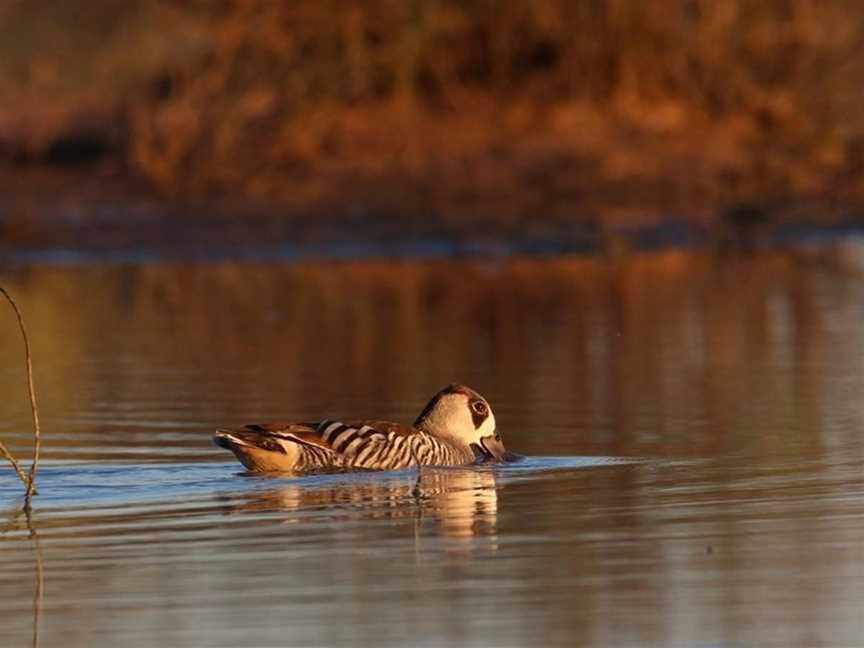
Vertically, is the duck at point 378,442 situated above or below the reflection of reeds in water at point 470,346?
below

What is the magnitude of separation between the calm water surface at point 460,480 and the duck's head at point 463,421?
33 centimetres

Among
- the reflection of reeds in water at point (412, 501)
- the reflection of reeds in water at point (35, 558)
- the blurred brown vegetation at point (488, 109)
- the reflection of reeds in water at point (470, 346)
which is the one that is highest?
the blurred brown vegetation at point (488, 109)

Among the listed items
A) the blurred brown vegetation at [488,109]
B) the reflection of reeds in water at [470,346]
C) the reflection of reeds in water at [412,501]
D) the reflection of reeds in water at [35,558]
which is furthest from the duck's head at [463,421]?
the blurred brown vegetation at [488,109]

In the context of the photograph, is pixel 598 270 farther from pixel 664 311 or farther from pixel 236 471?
pixel 236 471

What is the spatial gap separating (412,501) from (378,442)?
3.90ft

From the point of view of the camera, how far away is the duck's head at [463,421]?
13094mm

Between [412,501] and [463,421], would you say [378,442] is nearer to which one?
[463,421]

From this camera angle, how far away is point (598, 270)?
85.2 feet

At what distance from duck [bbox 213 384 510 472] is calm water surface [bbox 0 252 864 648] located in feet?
0.53

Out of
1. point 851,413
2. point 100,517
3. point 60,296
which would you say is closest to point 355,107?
point 60,296

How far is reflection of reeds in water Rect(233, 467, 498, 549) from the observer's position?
10586 mm

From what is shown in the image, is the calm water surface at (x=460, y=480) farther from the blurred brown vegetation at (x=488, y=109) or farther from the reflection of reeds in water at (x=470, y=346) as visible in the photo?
the blurred brown vegetation at (x=488, y=109)

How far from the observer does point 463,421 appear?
13203 mm

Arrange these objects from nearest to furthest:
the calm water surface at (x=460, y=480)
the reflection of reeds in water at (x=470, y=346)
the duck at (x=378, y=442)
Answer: the calm water surface at (x=460, y=480) → the duck at (x=378, y=442) → the reflection of reeds in water at (x=470, y=346)
